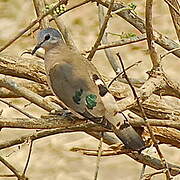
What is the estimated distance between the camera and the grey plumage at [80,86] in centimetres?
147

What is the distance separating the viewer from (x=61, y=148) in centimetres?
349

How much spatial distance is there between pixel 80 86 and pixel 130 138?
19 cm

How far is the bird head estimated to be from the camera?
166 centimetres

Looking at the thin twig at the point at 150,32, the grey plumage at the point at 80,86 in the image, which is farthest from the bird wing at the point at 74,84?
the thin twig at the point at 150,32

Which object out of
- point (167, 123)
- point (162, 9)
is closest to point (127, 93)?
point (167, 123)

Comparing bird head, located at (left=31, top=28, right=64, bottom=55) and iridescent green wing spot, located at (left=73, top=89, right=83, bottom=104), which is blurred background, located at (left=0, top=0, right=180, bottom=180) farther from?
iridescent green wing spot, located at (left=73, top=89, right=83, bottom=104)

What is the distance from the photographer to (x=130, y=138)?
150 cm

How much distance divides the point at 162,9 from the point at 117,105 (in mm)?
3559

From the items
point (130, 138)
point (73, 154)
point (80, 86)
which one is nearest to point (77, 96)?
point (80, 86)

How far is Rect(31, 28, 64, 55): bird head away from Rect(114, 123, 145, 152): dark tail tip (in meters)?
0.35

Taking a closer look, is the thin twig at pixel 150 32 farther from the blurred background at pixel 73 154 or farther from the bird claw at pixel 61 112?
the blurred background at pixel 73 154

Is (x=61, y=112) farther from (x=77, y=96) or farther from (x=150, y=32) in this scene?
(x=150, y=32)

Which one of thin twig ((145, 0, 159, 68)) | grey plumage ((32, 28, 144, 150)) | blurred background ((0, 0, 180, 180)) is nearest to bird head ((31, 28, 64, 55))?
grey plumage ((32, 28, 144, 150))

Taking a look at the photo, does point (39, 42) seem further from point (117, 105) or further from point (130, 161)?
point (130, 161)
